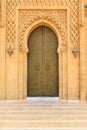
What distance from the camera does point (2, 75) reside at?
7.98 m

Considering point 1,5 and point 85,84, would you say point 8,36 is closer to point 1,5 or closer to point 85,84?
point 1,5

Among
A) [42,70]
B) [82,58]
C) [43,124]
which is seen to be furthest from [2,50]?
[43,124]

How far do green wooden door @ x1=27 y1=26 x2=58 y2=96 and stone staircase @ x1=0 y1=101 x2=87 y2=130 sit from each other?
1.41 metres

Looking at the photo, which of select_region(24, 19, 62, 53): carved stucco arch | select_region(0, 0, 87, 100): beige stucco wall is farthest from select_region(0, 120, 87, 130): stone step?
select_region(24, 19, 62, 53): carved stucco arch

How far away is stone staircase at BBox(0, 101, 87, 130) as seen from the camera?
5.77 m

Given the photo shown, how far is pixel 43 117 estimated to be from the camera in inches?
242

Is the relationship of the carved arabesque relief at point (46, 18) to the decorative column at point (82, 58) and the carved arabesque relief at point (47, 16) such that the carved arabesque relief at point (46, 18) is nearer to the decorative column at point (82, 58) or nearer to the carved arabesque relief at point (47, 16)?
the carved arabesque relief at point (47, 16)

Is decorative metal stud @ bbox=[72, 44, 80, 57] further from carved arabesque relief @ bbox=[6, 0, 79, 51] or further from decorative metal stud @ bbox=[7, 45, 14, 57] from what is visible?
decorative metal stud @ bbox=[7, 45, 14, 57]

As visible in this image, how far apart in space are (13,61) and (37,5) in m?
2.03

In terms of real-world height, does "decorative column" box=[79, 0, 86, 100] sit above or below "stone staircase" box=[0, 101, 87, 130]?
above

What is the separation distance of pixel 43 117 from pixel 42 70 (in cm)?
258

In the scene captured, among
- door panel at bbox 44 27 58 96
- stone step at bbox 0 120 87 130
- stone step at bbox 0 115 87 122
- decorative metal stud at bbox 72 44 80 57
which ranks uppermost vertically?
decorative metal stud at bbox 72 44 80 57

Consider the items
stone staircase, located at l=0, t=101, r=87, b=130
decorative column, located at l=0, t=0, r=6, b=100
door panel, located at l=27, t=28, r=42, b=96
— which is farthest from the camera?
door panel, located at l=27, t=28, r=42, b=96

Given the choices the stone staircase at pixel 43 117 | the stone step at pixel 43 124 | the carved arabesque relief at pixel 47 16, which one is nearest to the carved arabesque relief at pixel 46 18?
the carved arabesque relief at pixel 47 16
